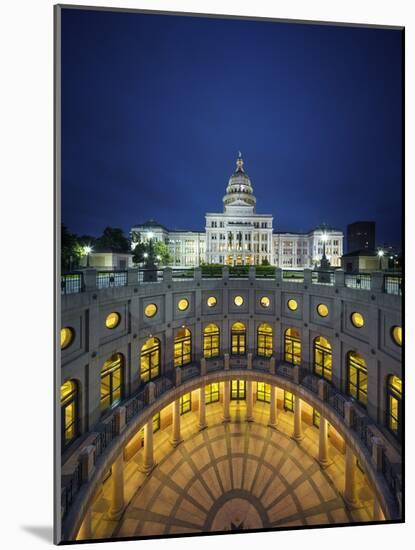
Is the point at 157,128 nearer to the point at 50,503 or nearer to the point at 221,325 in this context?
the point at 221,325

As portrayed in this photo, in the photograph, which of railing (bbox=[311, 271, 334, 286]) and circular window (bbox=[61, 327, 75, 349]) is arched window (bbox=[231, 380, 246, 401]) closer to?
railing (bbox=[311, 271, 334, 286])

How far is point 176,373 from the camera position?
5617 mm

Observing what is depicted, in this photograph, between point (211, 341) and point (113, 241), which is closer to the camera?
point (113, 241)

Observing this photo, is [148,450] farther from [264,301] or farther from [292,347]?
[264,301]

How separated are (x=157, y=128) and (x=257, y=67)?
2297mm

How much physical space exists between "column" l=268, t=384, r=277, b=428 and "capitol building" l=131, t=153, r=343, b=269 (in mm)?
3491

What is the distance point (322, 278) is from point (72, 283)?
17.7ft

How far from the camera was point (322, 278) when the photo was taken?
17.2 feet

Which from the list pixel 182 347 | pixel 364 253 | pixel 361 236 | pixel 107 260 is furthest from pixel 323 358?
pixel 107 260

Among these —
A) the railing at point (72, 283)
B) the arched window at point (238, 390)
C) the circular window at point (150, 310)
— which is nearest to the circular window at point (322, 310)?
the arched window at point (238, 390)

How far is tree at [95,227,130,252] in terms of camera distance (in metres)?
4.07

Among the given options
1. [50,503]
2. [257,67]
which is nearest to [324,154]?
[257,67]

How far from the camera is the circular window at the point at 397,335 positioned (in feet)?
13.9

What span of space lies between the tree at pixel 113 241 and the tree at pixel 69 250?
14.7 inches
